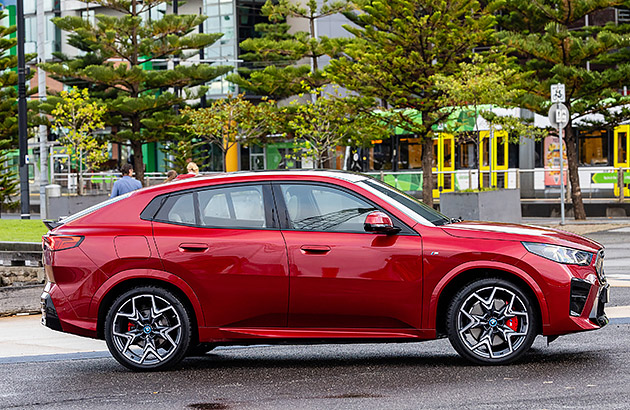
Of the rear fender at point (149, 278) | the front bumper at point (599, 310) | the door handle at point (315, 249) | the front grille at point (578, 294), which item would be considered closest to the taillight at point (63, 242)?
the rear fender at point (149, 278)

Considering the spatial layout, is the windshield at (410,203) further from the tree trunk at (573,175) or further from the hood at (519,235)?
the tree trunk at (573,175)

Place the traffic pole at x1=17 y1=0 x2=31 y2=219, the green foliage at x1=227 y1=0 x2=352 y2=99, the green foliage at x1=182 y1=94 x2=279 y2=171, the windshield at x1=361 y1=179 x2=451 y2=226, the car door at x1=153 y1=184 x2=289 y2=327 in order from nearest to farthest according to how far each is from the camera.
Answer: the car door at x1=153 y1=184 x2=289 y2=327 < the windshield at x1=361 y1=179 x2=451 y2=226 < the traffic pole at x1=17 y1=0 x2=31 y2=219 < the green foliage at x1=182 y1=94 x2=279 y2=171 < the green foliage at x1=227 y1=0 x2=352 y2=99

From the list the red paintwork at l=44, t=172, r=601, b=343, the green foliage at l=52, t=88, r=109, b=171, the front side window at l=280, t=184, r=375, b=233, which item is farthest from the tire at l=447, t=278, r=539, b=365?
the green foliage at l=52, t=88, r=109, b=171

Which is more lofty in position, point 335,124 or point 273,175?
point 335,124

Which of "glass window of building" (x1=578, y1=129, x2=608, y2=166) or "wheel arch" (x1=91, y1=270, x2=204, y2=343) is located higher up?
"glass window of building" (x1=578, y1=129, x2=608, y2=166)

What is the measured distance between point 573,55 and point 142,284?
22.4 meters

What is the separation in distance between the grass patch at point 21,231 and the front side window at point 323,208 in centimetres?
1100

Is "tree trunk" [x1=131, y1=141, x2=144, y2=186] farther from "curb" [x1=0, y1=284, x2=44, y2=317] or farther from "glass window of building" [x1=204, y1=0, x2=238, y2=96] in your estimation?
"curb" [x1=0, y1=284, x2=44, y2=317]

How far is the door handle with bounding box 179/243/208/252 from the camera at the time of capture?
7.54 metres

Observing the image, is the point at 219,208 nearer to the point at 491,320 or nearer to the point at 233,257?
the point at 233,257

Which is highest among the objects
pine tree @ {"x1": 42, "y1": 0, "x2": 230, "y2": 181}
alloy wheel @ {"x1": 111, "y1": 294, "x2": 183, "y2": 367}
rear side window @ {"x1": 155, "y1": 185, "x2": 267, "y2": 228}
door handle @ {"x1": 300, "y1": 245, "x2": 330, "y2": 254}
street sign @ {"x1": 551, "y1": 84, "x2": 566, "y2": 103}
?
pine tree @ {"x1": 42, "y1": 0, "x2": 230, "y2": 181}

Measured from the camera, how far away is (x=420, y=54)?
30.2 metres

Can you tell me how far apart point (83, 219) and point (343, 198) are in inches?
78.0

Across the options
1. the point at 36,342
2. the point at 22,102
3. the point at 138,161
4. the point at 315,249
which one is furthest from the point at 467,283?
the point at 138,161
